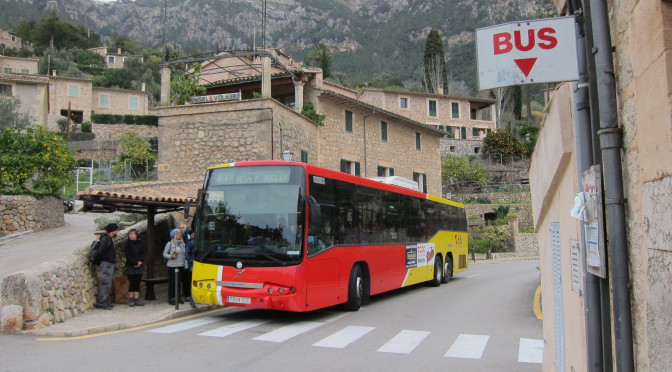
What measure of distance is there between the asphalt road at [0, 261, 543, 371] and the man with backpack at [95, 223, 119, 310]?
72.8 inches

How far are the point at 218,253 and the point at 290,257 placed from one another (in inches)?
59.7

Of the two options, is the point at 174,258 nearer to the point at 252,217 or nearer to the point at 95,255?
the point at 95,255

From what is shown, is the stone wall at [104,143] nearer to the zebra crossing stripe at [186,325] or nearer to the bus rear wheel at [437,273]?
the bus rear wheel at [437,273]

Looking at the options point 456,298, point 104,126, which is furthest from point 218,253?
point 104,126

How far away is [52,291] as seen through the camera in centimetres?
896

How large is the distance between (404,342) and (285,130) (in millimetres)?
13839

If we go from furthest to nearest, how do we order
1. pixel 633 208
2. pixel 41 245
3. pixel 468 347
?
pixel 41 245 < pixel 468 347 < pixel 633 208

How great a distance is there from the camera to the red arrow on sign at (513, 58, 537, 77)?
373cm

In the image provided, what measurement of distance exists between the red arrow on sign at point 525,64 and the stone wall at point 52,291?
8219 mm

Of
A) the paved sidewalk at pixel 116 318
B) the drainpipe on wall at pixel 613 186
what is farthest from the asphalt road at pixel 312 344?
the drainpipe on wall at pixel 613 186

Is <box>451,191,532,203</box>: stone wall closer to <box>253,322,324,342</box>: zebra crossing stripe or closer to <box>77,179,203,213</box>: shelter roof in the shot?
<box>77,179,203,213</box>: shelter roof

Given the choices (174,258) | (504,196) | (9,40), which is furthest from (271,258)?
(9,40)

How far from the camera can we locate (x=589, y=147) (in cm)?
333

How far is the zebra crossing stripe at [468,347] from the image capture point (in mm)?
7457
